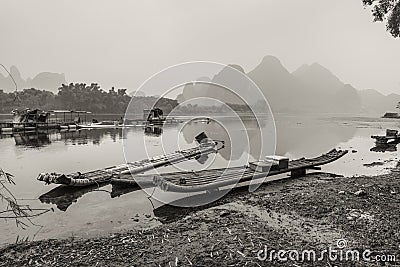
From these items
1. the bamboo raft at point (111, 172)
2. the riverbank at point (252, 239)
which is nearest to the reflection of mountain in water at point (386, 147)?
the bamboo raft at point (111, 172)

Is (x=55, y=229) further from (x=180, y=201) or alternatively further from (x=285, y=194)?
(x=285, y=194)

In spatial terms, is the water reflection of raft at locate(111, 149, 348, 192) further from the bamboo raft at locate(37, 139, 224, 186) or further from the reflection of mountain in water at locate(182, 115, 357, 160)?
the reflection of mountain in water at locate(182, 115, 357, 160)

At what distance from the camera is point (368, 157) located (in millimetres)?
24422

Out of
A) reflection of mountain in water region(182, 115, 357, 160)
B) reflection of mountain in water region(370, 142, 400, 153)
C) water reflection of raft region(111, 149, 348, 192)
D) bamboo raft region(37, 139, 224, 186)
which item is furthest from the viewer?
reflection of mountain in water region(182, 115, 357, 160)

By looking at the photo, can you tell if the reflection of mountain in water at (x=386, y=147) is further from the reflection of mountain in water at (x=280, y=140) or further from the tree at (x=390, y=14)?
the tree at (x=390, y=14)

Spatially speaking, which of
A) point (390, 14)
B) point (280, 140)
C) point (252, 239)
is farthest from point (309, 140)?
point (252, 239)

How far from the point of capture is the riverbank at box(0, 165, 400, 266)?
19.5 feet

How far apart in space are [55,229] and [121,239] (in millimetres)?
3614

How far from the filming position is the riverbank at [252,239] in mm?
5938

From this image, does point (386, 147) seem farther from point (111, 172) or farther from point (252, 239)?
point (252, 239)

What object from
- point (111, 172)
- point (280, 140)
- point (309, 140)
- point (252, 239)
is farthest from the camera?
point (309, 140)

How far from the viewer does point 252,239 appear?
6.78 meters

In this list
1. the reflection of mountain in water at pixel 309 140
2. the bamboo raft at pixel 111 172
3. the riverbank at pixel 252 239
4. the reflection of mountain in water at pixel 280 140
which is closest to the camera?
the riverbank at pixel 252 239

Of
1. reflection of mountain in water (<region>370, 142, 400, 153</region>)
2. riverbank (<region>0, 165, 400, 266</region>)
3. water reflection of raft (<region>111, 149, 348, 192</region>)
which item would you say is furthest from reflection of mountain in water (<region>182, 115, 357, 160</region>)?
riverbank (<region>0, 165, 400, 266</region>)
